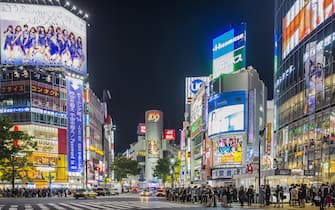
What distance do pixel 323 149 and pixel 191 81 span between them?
82.3 meters

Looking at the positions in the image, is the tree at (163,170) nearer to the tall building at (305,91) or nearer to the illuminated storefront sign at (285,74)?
the tall building at (305,91)

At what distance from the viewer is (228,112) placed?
8094cm

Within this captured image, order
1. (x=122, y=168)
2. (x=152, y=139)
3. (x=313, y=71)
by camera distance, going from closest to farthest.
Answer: (x=313, y=71), (x=122, y=168), (x=152, y=139)

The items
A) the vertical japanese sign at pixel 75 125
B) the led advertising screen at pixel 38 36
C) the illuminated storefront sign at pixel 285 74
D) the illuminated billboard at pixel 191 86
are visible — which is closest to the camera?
the illuminated storefront sign at pixel 285 74

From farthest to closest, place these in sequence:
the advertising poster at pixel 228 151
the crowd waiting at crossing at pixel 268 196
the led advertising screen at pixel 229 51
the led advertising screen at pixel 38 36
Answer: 1. the led advertising screen at pixel 38 36
2. the led advertising screen at pixel 229 51
3. the advertising poster at pixel 228 151
4. the crowd waiting at crossing at pixel 268 196

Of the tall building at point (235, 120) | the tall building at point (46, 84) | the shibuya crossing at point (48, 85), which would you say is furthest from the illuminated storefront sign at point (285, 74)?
the tall building at point (46, 84)

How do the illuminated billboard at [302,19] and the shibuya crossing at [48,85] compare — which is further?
the shibuya crossing at [48,85]

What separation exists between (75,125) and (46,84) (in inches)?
382

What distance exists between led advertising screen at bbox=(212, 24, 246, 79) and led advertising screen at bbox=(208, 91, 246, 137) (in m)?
5.08

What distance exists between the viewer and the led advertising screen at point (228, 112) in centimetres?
7925

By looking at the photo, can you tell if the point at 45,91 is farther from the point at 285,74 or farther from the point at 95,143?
the point at 285,74

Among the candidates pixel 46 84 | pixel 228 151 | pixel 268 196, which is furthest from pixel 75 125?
pixel 268 196

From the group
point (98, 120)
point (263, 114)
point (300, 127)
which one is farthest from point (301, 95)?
point (98, 120)

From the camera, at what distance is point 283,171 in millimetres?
40031
